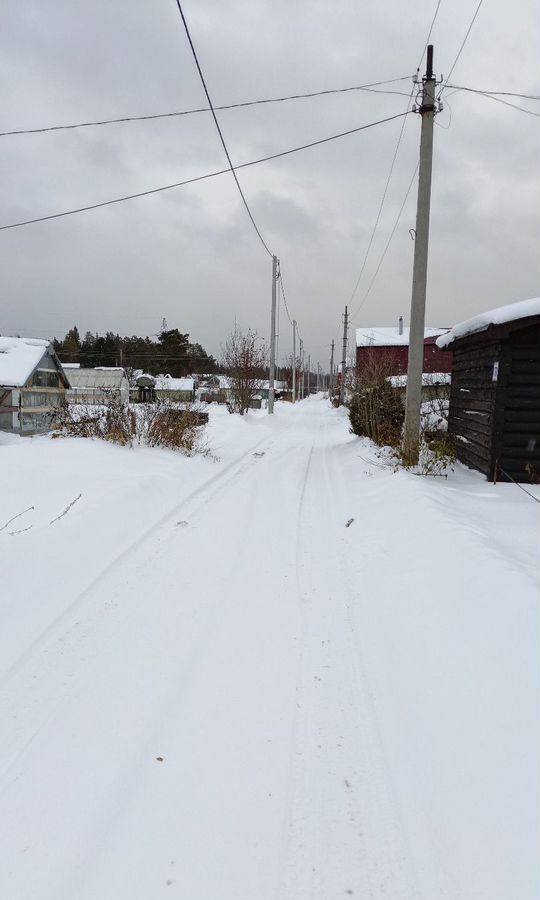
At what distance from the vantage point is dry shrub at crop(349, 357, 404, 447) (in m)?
11.4

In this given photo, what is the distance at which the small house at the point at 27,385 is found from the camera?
14719 millimetres

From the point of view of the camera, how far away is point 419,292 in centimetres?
841

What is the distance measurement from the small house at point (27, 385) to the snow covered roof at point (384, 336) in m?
28.0

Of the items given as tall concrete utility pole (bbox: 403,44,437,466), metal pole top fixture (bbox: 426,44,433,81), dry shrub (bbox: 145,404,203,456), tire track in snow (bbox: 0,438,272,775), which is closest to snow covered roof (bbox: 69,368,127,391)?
dry shrub (bbox: 145,404,203,456)

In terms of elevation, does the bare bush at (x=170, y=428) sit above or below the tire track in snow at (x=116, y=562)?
above

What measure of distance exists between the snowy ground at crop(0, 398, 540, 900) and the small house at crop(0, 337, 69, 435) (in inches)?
417

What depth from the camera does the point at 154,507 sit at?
21.6 ft

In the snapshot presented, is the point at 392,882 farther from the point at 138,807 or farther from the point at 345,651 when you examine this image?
the point at 345,651

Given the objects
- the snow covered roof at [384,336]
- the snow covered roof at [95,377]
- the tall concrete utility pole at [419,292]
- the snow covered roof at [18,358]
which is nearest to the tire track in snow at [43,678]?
the tall concrete utility pole at [419,292]

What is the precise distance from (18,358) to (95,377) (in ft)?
111

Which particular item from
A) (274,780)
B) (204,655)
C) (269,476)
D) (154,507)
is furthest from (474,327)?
(274,780)

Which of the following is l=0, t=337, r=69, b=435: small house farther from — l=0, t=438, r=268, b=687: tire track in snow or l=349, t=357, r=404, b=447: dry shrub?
l=349, t=357, r=404, b=447: dry shrub

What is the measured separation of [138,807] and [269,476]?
289 inches

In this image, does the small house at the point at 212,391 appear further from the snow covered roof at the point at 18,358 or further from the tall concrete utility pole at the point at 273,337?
the snow covered roof at the point at 18,358
